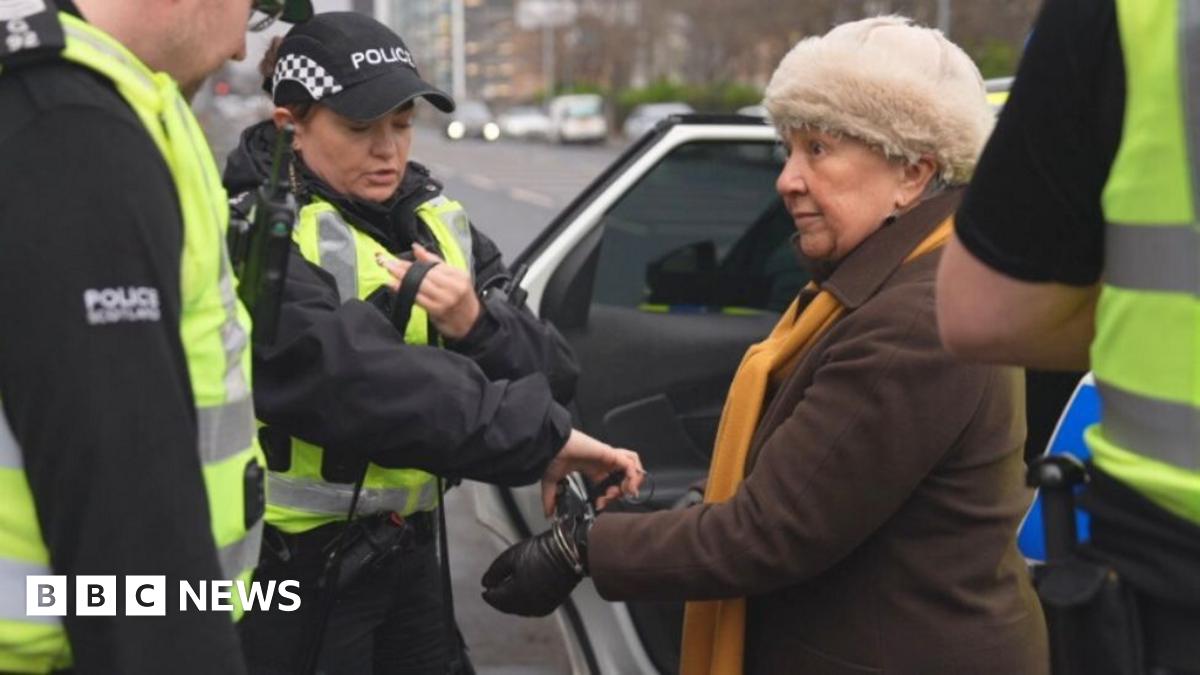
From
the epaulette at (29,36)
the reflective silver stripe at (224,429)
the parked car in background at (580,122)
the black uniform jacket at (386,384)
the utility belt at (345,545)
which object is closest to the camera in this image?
the epaulette at (29,36)

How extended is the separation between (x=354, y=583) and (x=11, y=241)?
4.11 feet

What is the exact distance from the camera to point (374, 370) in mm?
2266

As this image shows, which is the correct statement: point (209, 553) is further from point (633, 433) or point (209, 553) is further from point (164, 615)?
point (633, 433)

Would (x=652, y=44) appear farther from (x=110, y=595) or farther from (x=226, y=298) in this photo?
(x=110, y=595)

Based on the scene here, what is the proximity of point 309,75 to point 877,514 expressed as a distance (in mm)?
1142

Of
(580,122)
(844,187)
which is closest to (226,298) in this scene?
(844,187)

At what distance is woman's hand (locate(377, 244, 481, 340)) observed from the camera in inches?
93.0

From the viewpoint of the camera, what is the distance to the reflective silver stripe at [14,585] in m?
1.49

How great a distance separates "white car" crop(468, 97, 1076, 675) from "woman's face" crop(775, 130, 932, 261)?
4.80 ft

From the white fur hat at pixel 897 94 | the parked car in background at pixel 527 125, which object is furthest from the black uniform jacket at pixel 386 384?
the parked car in background at pixel 527 125

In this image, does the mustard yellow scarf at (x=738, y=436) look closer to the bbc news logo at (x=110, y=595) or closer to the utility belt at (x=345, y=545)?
the utility belt at (x=345, y=545)

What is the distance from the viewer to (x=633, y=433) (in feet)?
13.9

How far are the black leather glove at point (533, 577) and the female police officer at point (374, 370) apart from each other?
0.12 metres

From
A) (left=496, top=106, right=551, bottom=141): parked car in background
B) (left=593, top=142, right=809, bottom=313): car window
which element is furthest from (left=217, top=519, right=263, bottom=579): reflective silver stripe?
(left=496, top=106, right=551, bottom=141): parked car in background
